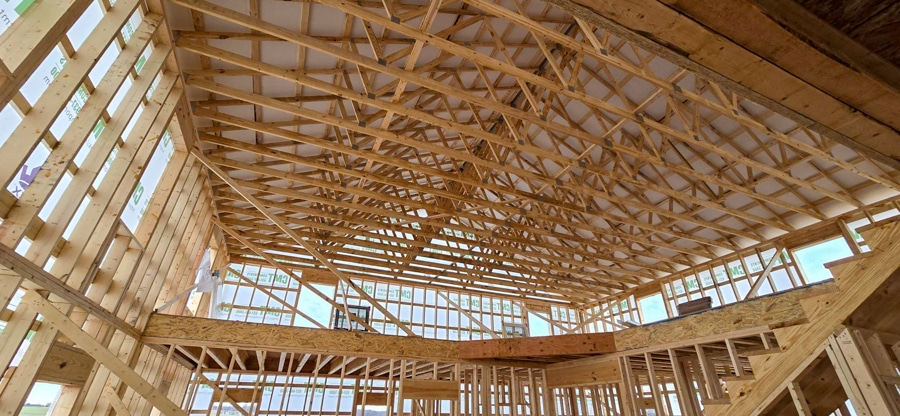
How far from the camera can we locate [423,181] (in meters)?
14.9

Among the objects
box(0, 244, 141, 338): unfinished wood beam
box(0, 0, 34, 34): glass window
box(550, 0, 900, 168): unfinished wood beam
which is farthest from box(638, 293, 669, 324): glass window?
box(0, 0, 34, 34): glass window

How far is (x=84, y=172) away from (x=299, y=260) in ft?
38.0

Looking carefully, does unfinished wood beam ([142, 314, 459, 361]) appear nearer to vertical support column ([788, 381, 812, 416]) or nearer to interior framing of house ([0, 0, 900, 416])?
interior framing of house ([0, 0, 900, 416])

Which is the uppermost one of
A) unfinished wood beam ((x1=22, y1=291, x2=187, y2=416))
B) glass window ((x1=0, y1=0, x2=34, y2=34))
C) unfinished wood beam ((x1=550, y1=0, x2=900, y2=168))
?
glass window ((x1=0, y1=0, x2=34, y2=34))

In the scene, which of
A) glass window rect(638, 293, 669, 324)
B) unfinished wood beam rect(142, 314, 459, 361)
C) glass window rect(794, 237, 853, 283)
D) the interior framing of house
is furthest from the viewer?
glass window rect(638, 293, 669, 324)

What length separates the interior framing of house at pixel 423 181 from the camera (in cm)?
223

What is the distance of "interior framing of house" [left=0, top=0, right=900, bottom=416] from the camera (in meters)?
2.23

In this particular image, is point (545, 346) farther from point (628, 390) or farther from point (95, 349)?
point (95, 349)

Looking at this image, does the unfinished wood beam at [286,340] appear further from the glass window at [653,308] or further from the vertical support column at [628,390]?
the glass window at [653,308]

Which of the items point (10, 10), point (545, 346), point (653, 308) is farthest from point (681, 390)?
point (653, 308)

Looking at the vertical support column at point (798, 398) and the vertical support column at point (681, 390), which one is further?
the vertical support column at point (681, 390)

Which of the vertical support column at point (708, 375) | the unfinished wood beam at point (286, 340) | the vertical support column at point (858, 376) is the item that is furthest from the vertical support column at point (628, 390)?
the vertical support column at point (858, 376)

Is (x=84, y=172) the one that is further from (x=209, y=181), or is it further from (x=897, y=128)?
(x=897, y=128)

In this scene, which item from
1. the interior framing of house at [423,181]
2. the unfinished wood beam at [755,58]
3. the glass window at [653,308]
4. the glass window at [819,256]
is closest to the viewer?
the unfinished wood beam at [755,58]
